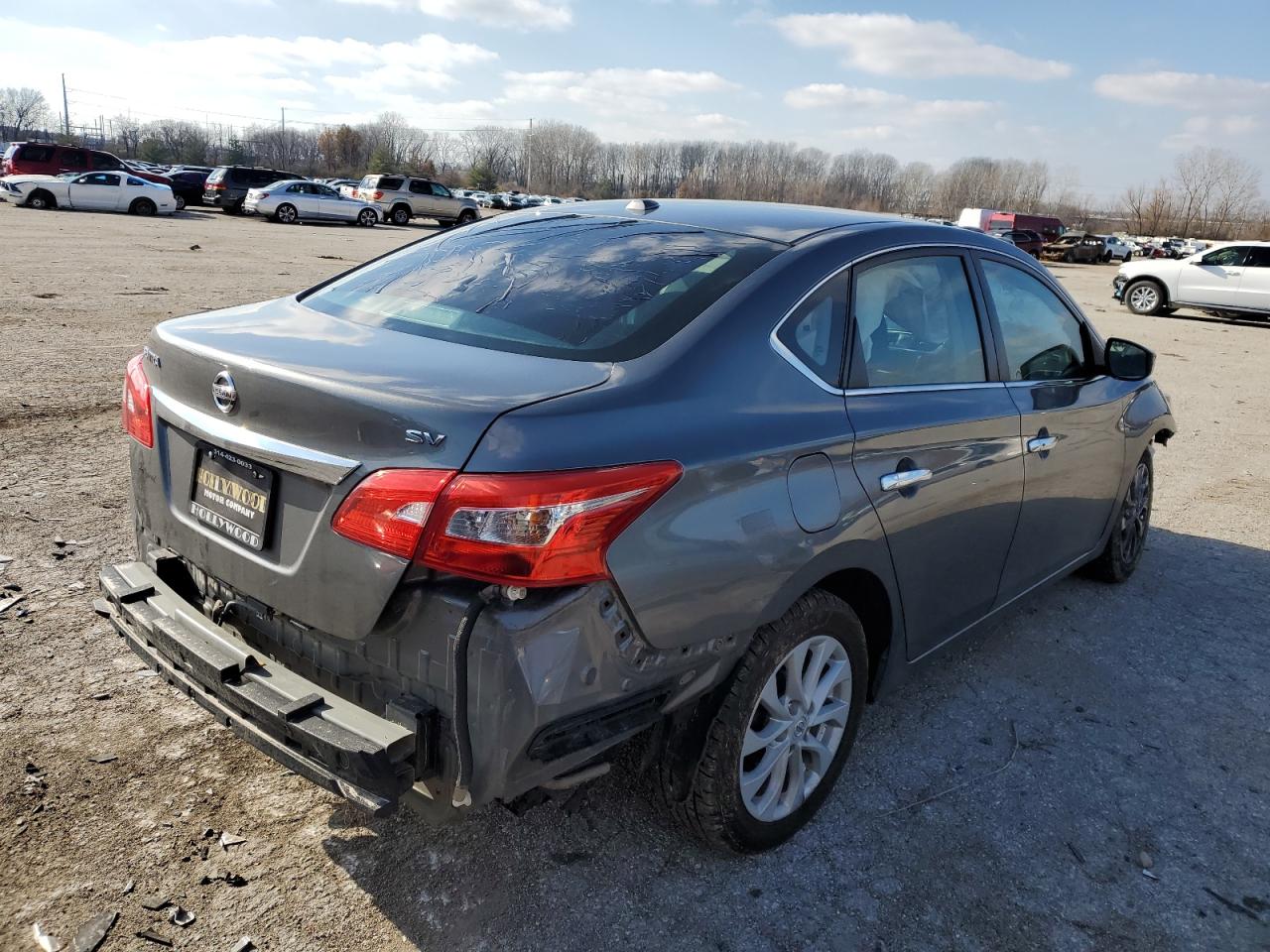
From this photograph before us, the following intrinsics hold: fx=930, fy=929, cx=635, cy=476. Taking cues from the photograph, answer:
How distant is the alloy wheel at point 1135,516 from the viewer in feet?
15.6

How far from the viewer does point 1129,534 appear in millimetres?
4848

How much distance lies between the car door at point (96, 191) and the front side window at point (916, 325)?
3363cm

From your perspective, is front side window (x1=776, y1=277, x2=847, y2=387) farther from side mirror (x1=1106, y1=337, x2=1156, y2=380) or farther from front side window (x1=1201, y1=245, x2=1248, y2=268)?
front side window (x1=1201, y1=245, x2=1248, y2=268)

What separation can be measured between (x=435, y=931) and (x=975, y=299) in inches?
108

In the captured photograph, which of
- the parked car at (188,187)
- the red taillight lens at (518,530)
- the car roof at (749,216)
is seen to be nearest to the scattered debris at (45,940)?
the red taillight lens at (518,530)

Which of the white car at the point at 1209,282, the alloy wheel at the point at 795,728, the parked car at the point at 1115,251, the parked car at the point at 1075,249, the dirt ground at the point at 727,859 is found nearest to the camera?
the dirt ground at the point at 727,859

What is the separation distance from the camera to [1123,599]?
4.77 m

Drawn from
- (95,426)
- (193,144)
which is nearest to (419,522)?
(95,426)

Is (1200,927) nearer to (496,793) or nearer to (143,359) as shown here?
(496,793)

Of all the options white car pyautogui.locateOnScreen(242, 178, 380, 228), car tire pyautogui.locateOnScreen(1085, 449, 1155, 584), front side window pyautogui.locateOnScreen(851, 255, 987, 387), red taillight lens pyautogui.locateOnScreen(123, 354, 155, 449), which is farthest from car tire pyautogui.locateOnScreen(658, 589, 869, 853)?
white car pyautogui.locateOnScreen(242, 178, 380, 228)

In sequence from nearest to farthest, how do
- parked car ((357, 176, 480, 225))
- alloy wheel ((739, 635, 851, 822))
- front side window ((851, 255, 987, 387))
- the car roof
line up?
alloy wheel ((739, 635, 851, 822)) < front side window ((851, 255, 987, 387)) < the car roof < parked car ((357, 176, 480, 225))

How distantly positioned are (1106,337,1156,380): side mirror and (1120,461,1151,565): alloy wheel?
76 centimetres

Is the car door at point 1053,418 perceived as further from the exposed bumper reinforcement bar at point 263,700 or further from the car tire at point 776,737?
the exposed bumper reinforcement bar at point 263,700

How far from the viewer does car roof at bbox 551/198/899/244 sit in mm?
2982
